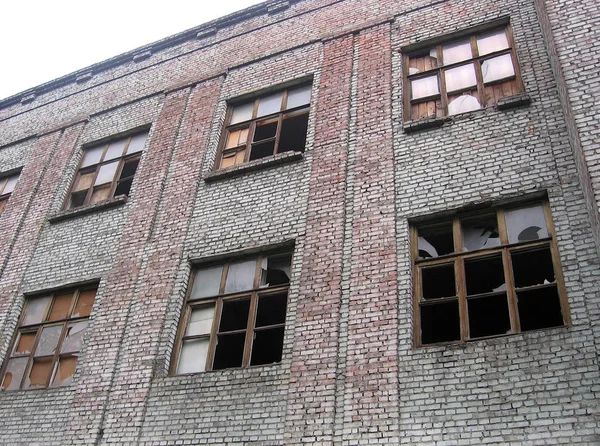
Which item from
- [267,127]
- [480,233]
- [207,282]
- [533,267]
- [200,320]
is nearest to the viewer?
[533,267]

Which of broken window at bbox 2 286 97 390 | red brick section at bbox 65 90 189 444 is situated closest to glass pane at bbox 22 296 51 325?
broken window at bbox 2 286 97 390

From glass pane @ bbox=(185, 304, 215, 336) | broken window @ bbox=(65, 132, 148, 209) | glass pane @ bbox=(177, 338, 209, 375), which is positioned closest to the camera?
glass pane @ bbox=(177, 338, 209, 375)

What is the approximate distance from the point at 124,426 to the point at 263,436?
6.55ft

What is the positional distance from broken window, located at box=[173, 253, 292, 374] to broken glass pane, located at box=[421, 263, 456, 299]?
6.06ft

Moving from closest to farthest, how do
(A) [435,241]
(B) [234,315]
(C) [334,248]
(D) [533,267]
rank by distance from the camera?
(D) [533,267], (A) [435,241], (C) [334,248], (B) [234,315]

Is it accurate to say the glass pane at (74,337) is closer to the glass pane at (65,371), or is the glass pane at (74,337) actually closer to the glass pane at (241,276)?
the glass pane at (65,371)

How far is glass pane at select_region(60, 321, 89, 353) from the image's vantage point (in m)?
8.81

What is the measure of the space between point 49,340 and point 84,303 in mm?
761

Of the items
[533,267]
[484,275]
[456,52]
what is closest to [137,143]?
[456,52]

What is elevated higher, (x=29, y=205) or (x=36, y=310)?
(x=29, y=205)

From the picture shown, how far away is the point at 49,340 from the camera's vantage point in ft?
30.0

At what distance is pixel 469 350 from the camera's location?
6180 mm

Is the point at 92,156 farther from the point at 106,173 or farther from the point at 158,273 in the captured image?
the point at 158,273

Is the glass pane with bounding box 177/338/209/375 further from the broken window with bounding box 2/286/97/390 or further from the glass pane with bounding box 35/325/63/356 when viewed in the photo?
the glass pane with bounding box 35/325/63/356
